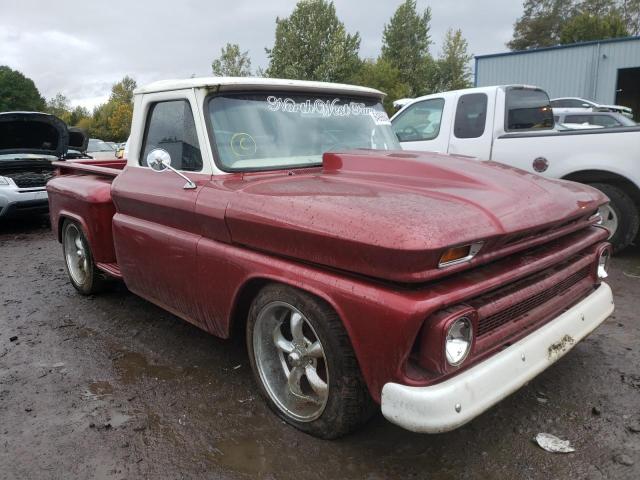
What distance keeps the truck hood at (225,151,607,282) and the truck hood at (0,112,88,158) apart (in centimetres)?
687

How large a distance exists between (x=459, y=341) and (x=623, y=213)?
13.6 feet

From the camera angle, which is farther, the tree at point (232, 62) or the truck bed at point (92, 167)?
the tree at point (232, 62)

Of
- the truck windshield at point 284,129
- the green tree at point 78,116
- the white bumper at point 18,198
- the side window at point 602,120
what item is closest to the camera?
the truck windshield at point 284,129

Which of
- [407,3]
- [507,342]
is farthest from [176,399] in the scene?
[407,3]

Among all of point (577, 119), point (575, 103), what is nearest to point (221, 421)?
point (577, 119)

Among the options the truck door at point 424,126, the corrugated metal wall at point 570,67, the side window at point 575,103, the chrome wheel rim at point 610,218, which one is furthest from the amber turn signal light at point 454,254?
the corrugated metal wall at point 570,67

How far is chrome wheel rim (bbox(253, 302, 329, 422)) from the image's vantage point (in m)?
2.45

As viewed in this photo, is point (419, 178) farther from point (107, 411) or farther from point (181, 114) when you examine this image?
point (107, 411)

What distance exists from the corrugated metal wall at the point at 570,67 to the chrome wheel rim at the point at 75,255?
2277cm

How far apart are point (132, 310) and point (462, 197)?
3.19 metres

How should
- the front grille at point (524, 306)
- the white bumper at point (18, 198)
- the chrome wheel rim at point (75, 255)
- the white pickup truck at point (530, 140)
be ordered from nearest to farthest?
the front grille at point (524, 306) < the chrome wheel rim at point (75, 255) < the white pickup truck at point (530, 140) < the white bumper at point (18, 198)

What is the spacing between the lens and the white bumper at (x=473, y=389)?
6.22 feet

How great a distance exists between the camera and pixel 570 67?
22797 millimetres

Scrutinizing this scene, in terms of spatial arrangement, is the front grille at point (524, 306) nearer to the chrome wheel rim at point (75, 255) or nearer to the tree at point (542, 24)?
the chrome wheel rim at point (75, 255)
